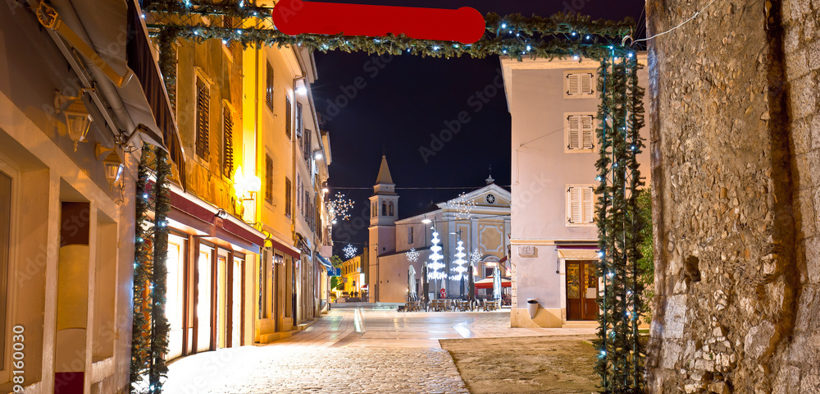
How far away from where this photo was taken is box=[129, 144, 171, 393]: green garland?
20.9 ft

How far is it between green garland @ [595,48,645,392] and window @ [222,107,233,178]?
308 inches

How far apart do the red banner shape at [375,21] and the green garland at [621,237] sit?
5.89ft

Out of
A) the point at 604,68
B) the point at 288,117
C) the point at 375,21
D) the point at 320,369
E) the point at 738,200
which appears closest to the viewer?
the point at 738,200

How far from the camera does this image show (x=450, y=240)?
224 feet

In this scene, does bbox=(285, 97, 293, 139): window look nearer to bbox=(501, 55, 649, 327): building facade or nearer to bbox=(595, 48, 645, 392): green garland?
bbox=(501, 55, 649, 327): building facade

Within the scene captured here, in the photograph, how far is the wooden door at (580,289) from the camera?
23.4 metres

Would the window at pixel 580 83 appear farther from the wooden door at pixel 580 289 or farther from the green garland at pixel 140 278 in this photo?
the green garland at pixel 140 278

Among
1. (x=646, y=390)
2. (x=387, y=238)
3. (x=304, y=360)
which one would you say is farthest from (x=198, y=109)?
(x=387, y=238)

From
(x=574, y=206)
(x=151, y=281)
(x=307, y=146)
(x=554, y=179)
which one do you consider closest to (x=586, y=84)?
(x=554, y=179)

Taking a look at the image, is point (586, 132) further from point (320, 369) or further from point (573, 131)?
point (320, 369)

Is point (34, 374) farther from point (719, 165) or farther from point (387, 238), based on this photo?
point (387, 238)

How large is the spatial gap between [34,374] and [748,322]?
213 inches

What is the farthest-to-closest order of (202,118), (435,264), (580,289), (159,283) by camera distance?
(435,264), (580,289), (202,118), (159,283)

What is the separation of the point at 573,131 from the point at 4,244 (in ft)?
70.9
